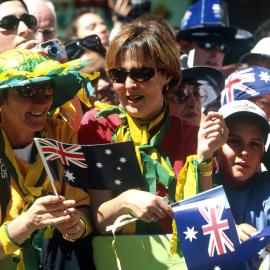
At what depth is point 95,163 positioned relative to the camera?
4.23 metres

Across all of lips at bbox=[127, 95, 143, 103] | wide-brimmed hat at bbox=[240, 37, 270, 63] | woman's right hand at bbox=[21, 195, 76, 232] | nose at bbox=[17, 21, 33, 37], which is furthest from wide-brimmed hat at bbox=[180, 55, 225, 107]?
woman's right hand at bbox=[21, 195, 76, 232]

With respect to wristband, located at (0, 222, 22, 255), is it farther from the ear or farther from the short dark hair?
the short dark hair

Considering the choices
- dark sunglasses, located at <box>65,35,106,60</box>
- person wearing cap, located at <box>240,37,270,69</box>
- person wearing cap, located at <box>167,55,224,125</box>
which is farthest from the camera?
dark sunglasses, located at <box>65,35,106,60</box>

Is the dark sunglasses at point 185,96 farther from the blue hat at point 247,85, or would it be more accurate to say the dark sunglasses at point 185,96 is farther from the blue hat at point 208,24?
the blue hat at point 208,24

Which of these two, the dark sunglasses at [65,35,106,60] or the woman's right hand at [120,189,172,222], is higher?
the dark sunglasses at [65,35,106,60]

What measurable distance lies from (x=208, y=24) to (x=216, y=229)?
3.05m

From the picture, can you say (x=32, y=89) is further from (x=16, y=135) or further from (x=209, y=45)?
(x=209, y=45)

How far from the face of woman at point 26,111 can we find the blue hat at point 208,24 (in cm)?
257

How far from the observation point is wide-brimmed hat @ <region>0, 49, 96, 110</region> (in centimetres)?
423

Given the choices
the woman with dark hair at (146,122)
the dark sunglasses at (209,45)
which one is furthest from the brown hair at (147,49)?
the dark sunglasses at (209,45)

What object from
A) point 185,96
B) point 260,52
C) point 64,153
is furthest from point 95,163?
point 260,52

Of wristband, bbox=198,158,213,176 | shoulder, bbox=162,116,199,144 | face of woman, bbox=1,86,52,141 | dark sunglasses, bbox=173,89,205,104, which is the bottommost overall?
dark sunglasses, bbox=173,89,205,104

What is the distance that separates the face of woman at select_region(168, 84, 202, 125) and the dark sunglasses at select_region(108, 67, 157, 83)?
117 centimetres

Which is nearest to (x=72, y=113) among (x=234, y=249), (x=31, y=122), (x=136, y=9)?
(x=31, y=122)
